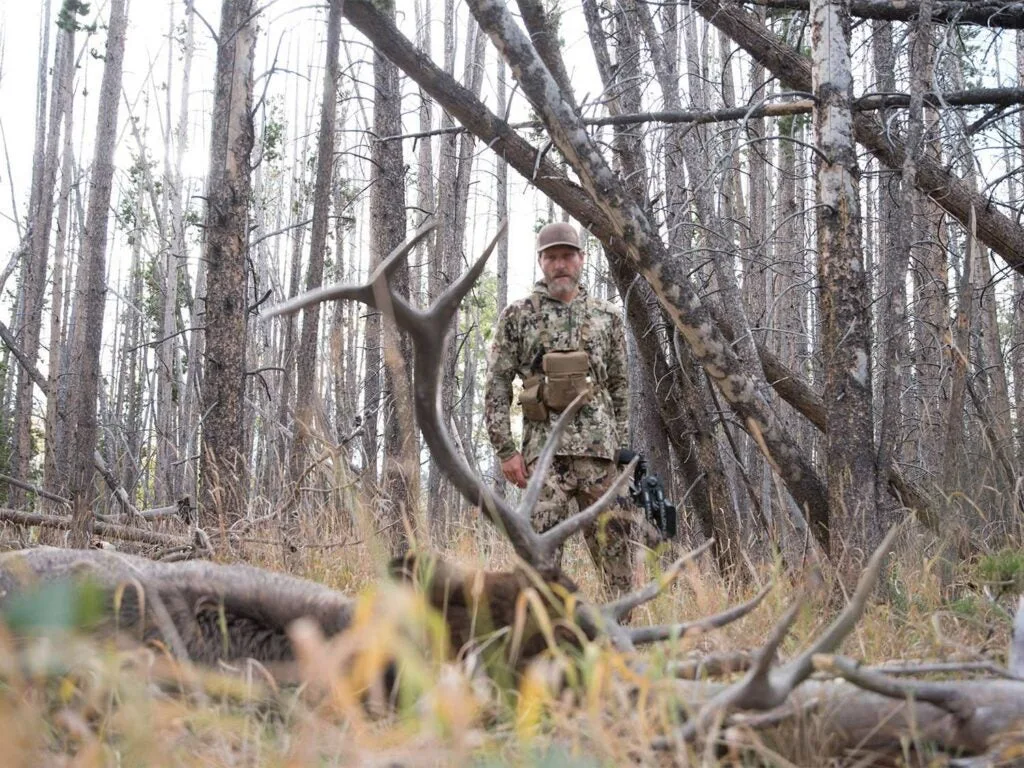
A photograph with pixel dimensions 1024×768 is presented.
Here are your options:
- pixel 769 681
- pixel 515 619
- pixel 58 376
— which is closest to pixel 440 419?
pixel 515 619

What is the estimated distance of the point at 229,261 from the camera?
23.3 ft

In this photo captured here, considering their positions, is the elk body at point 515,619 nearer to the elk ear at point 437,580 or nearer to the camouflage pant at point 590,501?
the elk ear at point 437,580

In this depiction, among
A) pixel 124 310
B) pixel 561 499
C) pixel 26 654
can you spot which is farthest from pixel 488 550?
pixel 124 310

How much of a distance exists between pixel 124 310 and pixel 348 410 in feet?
63.2

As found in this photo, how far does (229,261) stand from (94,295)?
3486 millimetres

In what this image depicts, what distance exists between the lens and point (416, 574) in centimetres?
214

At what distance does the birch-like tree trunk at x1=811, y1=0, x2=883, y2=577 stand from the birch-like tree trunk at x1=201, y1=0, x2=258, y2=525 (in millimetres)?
4306

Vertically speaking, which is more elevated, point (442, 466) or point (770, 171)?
point (770, 171)

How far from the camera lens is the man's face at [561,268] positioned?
209 inches

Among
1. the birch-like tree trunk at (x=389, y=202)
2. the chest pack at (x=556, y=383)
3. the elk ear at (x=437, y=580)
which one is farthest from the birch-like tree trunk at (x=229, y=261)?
the elk ear at (x=437, y=580)

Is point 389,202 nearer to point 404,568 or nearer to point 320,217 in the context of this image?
point 320,217

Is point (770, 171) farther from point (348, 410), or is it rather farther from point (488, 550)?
point (488, 550)

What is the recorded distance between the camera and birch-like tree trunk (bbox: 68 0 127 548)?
7648mm

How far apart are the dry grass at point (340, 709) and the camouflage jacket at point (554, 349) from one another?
2.97m
